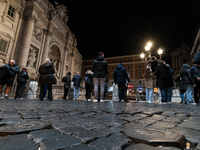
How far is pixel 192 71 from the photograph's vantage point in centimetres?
529

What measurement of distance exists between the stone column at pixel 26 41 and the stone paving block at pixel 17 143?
17194 mm

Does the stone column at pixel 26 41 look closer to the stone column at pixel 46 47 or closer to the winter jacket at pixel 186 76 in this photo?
the stone column at pixel 46 47

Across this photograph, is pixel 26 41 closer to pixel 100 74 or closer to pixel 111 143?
pixel 100 74

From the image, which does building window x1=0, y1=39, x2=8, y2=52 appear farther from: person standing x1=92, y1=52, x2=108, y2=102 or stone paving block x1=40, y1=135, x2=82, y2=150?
stone paving block x1=40, y1=135, x2=82, y2=150

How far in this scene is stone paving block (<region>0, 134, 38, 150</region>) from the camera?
0.71 metres

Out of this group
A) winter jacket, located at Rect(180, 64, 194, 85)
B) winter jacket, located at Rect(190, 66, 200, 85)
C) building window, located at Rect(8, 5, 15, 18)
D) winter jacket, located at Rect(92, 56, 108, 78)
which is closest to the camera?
winter jacket, located at Rect(190, 66, 200, 85)

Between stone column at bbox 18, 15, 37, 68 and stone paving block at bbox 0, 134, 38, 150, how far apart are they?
17194mm

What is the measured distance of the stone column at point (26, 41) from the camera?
15.4 meters

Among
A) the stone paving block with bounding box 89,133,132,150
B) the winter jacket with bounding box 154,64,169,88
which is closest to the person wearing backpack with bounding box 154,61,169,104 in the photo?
the winter jacket with bounding box 154,64,169,88

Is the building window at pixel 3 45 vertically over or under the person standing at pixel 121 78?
over

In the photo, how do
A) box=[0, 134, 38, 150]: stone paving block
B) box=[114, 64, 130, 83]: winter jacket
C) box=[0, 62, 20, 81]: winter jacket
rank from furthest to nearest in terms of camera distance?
1. box=[114, 64, 130, 83]: winter jacket
2. box=[0, 62, 20, 81]: winter jacket
3. box=[0, 134, 38, 150]: stone paving block

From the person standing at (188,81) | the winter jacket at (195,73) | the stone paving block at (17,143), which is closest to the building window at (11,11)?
the stone paving block at (17,143)

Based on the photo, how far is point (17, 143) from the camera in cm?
77

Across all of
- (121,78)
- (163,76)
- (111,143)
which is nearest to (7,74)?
(121,78)
